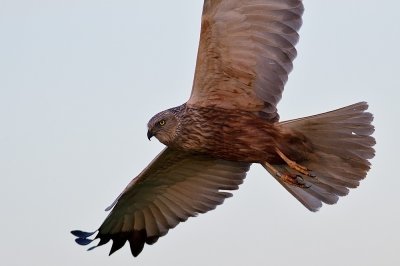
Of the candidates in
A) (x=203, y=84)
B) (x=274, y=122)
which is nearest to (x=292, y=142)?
(x=274, y=122)

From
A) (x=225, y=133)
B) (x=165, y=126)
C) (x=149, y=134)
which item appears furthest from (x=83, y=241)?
(x=225, y=133)

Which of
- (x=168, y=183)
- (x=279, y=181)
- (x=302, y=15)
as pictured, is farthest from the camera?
(x=168, y=183)

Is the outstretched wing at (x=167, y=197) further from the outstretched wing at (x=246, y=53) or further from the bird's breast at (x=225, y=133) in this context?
the outstretched wing at (x=246, y=53)

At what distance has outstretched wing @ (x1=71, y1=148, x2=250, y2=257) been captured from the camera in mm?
11703

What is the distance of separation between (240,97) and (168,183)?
69.4 inches

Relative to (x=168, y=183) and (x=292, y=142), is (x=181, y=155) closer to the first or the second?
(x=168, y=183)

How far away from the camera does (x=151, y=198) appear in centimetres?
1193

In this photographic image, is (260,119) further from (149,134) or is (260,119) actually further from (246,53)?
(149,134)

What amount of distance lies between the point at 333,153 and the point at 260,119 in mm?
882

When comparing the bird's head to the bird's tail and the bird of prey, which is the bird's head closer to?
the bird of prey

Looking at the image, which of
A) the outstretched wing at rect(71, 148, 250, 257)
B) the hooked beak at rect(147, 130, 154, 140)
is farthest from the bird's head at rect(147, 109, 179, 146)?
the outstretched wing at rect(71, 148, 250, 257)

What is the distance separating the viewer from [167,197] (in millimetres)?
11984

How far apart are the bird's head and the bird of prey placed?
0.01m

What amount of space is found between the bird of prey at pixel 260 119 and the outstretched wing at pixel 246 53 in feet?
0.03
